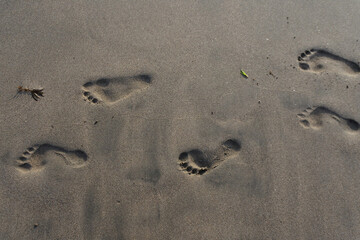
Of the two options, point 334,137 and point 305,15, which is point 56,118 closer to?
point 334,137

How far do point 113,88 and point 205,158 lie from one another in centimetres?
137

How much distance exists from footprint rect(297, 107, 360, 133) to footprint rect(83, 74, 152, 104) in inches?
76.2

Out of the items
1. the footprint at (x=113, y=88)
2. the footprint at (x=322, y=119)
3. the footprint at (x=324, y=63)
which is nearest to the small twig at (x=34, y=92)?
the footprint at (x=113, y=88)

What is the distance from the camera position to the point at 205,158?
274 centimetres

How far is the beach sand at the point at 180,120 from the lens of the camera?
8.39 ft

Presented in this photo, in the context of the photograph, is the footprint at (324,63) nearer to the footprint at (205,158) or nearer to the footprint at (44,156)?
the footprint at (205,158)

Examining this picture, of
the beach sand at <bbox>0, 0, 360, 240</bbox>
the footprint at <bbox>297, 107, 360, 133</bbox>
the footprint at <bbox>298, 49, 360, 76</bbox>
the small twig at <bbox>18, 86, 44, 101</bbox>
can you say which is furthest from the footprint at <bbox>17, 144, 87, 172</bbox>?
the footprint at <bbox>298, 49, 360, 76</bbox>

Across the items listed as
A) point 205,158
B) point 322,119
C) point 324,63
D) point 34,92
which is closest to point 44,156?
point 34,92

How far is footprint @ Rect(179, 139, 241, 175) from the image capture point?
269cm

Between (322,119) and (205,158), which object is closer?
(205,158)

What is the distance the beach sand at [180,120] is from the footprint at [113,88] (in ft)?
0.05

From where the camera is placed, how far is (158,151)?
2.71 meters

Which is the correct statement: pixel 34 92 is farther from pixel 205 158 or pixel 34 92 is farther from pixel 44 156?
pixel 205 158

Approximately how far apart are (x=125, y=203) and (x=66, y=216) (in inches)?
24.2
